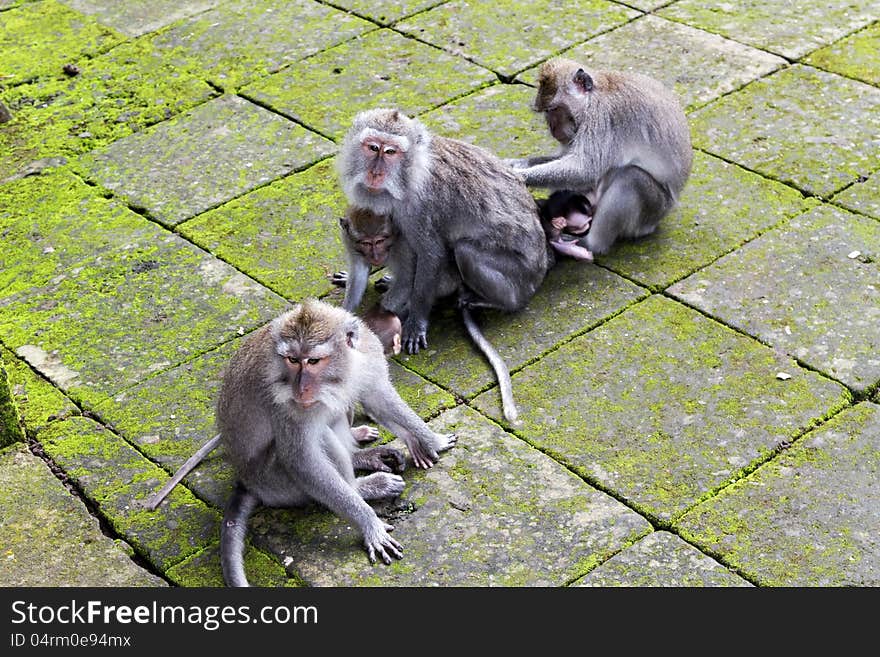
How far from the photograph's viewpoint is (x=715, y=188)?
797 centimetres

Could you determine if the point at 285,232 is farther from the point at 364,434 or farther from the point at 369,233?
the point at 364,434

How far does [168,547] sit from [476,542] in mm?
1338

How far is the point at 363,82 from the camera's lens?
30.7 feet

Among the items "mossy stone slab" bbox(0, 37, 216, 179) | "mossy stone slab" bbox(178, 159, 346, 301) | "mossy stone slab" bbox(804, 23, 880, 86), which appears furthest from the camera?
"mossy stone slab" bbox(804, 23, 880, 86)

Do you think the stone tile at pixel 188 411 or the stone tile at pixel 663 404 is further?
the stone tile at pixel 188 411

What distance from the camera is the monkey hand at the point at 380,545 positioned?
216 inches

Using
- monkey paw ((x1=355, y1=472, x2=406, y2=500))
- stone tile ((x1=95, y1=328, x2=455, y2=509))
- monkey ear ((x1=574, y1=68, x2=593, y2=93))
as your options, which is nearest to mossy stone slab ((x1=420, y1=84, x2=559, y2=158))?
monkey ear ((x1=574, y1=68, x2=593, y2=93))

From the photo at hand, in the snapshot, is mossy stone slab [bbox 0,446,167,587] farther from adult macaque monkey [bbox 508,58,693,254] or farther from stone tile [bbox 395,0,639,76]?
stone tile [bbox 395,0,639,76]

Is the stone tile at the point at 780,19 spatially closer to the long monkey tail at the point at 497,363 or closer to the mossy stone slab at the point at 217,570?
the long monkey tail at the point at 497,363

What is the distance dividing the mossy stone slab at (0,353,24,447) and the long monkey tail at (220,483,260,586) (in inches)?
49.3

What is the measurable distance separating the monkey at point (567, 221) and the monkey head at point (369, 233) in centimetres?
103

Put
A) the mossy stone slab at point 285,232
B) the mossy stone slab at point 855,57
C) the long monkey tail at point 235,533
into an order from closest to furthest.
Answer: the long monkey tail at point 235,533 < the mossy stone slab at point 285,232 < the mossy stone slab at point 855,57

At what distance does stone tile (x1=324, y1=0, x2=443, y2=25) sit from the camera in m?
10.3

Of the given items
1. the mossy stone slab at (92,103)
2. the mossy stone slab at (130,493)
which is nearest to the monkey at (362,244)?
A: the mossy stone slab at (130,493)
